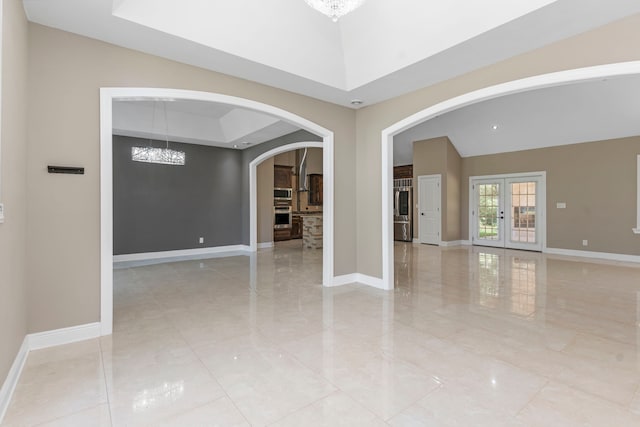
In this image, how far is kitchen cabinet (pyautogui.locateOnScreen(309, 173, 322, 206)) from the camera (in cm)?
1129

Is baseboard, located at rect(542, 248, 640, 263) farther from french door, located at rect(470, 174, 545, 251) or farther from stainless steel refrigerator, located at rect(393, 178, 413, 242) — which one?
stainless steel refrigerator, located at rect(393, 178, 413, 242)

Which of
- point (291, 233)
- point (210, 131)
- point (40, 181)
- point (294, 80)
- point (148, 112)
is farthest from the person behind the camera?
point (291, 233)

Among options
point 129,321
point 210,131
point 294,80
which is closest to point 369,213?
point 294,80

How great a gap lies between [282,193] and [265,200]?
150 centimetres

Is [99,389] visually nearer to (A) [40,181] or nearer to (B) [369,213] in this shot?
(A) [40,181]

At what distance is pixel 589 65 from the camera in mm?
2797

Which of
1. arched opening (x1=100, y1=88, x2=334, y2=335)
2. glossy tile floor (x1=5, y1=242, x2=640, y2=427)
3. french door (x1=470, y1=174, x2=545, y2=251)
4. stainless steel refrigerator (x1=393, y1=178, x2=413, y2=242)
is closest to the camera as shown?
glossy tile floor (x1=5, y1=242, x2=640, y2=427)

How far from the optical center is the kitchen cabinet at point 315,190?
37.0 feet

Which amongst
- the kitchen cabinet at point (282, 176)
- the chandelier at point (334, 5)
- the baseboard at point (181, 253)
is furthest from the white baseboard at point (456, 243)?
the chandelier at point (334, 5)

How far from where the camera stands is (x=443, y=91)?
392 centimetres

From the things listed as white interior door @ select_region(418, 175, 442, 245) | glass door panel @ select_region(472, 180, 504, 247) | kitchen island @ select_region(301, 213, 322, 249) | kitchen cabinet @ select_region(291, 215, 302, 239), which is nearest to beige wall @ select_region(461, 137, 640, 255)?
glass door panel @ select_region(472, 180, 504, 247)

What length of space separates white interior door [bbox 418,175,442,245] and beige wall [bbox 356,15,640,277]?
18.3 ft

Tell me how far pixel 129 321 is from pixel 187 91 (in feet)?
8.53

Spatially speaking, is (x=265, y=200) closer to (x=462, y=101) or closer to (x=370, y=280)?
(x=370, y=280)
